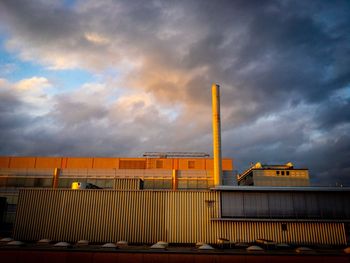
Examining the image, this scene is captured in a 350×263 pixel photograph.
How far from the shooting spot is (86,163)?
68.9 metres

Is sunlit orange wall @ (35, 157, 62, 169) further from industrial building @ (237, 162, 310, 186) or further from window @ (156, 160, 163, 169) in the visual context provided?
industrial building @ (237, 162, 310, 186)

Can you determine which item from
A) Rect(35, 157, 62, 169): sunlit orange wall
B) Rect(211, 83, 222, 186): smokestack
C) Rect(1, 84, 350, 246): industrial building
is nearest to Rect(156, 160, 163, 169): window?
Rect(35, 157, 62, 169): sunlit orange wall

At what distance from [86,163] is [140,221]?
42988 mm

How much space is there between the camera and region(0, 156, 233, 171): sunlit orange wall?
68.6 meters

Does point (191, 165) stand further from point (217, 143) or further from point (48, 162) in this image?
point (48, 162)

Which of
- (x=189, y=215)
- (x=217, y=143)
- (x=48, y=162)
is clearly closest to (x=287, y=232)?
(x=189, y=215)

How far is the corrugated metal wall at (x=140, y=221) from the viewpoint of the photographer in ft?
97.4

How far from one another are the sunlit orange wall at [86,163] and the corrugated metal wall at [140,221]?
1452 inches

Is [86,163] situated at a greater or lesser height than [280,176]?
greater

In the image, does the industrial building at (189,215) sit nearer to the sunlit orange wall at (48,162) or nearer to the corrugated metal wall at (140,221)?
the corrugated metal wall at (140,221)

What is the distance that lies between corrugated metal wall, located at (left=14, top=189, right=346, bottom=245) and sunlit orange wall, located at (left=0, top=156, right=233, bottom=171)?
36889mm

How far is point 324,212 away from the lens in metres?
30.4

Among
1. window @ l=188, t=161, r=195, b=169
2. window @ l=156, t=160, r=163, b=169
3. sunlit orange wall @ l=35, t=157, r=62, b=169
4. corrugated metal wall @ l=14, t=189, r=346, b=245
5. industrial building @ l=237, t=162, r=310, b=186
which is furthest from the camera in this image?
industrial building @ l=237, t=162, r=310, b=186

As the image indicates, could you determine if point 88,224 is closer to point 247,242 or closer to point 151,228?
point 151,228
